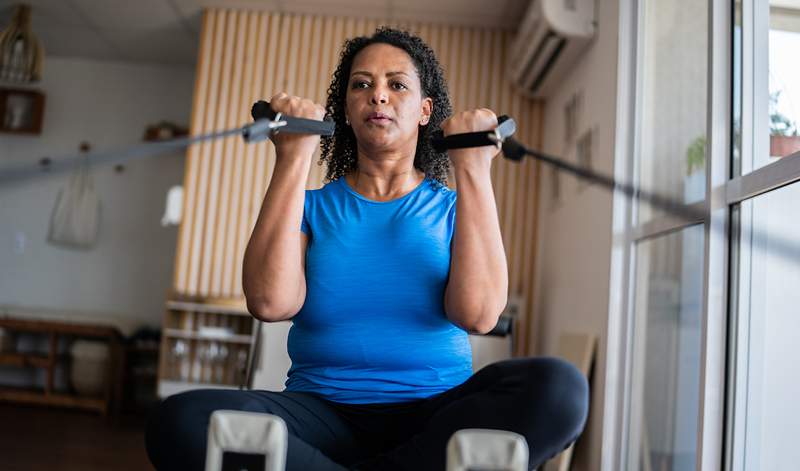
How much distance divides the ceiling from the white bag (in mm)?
1013

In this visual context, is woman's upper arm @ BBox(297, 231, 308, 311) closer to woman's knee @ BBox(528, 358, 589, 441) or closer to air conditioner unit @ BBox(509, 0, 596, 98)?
woman's knee @ BBox(528, 358, 589, 441)

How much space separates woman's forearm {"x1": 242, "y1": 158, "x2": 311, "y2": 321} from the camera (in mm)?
1317

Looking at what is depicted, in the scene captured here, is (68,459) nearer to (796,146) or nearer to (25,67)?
(25,67)

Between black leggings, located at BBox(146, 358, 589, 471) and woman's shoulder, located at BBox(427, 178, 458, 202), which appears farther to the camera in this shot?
woman's shoulder, located at BBox(427, 178, 458, 202)

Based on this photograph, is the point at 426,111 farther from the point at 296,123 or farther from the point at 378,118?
the point at 296,123

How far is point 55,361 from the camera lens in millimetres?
5527

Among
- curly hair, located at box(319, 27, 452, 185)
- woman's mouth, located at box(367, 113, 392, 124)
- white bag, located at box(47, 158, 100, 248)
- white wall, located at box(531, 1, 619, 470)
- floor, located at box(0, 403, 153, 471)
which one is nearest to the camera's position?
woman's mouth, located at box(367, 113, 392, 124)

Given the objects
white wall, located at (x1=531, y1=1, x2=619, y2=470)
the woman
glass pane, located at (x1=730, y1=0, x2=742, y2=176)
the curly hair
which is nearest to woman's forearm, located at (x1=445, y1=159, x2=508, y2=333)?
the woman

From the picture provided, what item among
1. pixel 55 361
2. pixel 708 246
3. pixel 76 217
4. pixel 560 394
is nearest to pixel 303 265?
pixel 560 394

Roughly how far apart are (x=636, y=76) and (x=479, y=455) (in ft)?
8.94

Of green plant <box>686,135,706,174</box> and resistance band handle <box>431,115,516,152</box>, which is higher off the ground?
green plant <box>686,135,706,174</box>

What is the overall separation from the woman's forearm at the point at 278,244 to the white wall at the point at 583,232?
92.0 inches

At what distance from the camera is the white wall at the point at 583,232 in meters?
3.50

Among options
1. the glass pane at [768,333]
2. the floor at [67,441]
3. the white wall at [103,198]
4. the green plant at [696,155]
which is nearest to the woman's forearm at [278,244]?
the glass pane at [768,333]
